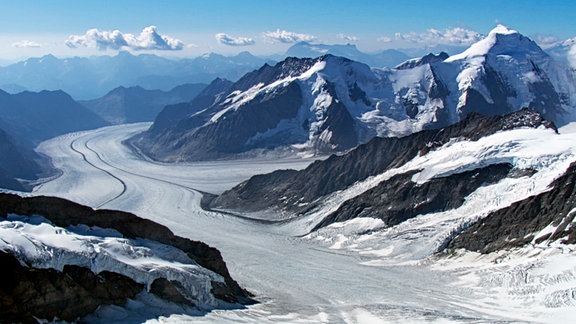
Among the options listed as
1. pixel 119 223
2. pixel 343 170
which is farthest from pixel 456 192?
pixel 119 223

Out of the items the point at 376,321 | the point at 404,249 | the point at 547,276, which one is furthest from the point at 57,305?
the point at 404,249

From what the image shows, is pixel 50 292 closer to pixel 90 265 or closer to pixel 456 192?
pixel 90 265

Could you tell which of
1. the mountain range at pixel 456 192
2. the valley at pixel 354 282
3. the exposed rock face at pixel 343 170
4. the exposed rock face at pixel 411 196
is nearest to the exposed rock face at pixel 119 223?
the valley at pixel 354 282

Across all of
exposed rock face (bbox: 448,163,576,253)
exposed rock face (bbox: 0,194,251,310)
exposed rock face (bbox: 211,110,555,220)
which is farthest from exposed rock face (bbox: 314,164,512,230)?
exposed rock face (bbox: 0,194,251,310)

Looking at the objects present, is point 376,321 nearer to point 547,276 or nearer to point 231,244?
point 547,276

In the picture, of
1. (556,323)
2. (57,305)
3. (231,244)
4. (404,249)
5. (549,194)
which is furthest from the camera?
(231,244)

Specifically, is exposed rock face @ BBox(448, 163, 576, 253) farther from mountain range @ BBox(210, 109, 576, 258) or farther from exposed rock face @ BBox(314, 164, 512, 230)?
exposed rock face @ BBox(314, 164, 512, 230)

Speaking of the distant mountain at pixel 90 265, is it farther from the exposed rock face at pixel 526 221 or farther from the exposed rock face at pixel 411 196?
the exposed rock face at pixel 411 196
